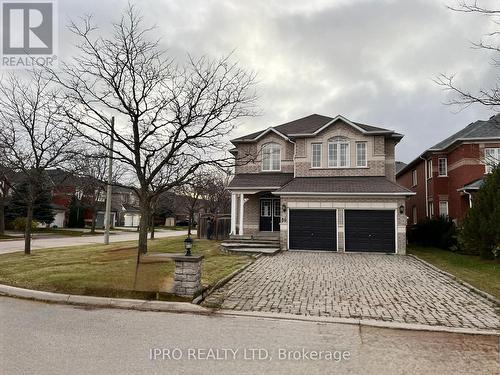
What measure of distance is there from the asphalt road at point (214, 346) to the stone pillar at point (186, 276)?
0.87 meters

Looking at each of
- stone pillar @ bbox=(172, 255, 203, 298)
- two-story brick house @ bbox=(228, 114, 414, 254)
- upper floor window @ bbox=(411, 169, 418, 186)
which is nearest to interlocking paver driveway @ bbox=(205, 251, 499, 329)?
stone pillar @ bbox=(172, 255, 203, 298)

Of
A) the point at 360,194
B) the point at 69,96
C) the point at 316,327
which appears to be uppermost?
the point at 69,96

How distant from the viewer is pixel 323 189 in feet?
59.9

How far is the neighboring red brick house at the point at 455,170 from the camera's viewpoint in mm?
20703

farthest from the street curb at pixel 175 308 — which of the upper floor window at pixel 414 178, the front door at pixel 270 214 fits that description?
the upper floor window at pixel 414 178

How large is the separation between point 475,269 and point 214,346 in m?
11.8

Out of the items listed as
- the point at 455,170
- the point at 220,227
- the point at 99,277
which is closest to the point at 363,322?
the point at 99,277

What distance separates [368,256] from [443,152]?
11592mm

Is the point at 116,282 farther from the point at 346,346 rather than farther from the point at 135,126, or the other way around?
the point at 135,126

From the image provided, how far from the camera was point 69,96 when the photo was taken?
12.5 metres

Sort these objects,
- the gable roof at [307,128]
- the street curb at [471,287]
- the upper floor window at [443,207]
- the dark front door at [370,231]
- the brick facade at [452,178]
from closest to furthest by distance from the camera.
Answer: the street curb at [471,287] < the dark front door at [370,231] < the gable roof at [307,128] < the brick facade at [452,178] < the upper floor window at [443,207]

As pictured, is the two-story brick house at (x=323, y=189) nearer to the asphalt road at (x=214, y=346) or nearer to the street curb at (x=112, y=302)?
the street curb at (x=112, y=302)

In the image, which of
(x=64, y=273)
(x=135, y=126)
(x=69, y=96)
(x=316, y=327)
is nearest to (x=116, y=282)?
(x=64, y=273)

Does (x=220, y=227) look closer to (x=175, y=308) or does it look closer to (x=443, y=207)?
(x=443, y=207)
